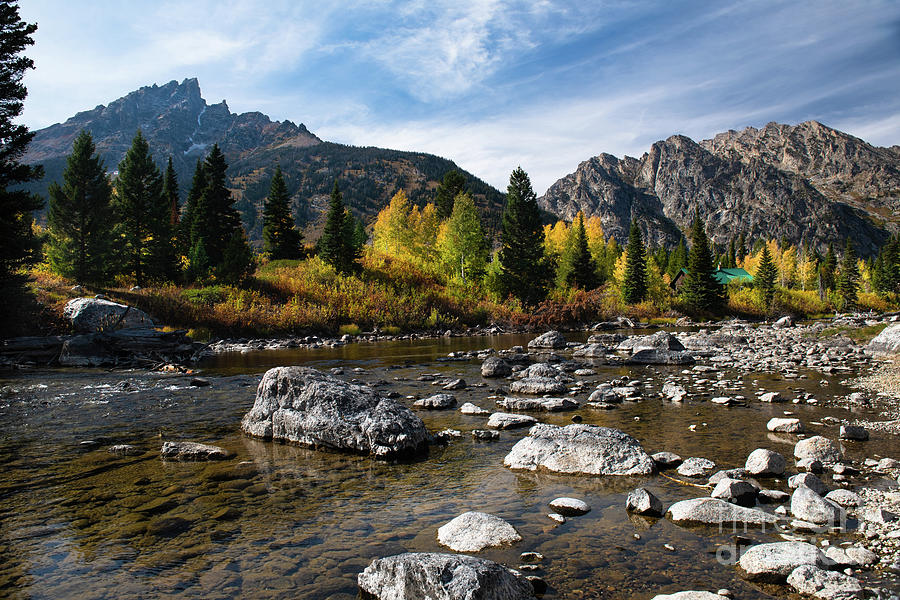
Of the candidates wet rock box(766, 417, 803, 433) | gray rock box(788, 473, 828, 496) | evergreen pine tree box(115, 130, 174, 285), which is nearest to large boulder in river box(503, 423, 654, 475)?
gray rock box(788, 473, 828, 496)

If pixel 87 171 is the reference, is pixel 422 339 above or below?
below

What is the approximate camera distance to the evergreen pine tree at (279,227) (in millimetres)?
55875

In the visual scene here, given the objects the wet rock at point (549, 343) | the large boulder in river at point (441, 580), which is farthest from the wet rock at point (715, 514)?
the wet rock at point (549, 343)

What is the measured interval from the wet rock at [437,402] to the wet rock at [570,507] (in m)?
6.59

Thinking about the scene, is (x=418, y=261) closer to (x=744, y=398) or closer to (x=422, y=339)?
(x=422, y=339)

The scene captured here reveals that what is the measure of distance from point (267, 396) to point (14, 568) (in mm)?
5251

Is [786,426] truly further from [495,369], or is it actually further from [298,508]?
[495,369]

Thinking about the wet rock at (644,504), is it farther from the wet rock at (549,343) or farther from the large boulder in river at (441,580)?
the wet rock at (549,343)

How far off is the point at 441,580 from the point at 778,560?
10.4 ft

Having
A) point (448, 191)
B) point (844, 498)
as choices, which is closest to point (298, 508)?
point (844, 498)

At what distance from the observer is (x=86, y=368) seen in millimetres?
20078

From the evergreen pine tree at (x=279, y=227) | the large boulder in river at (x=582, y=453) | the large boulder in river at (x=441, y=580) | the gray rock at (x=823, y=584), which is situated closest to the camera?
the large boulder in river at (x=441, y=580)

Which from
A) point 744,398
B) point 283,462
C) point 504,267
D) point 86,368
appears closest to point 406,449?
point 283,462

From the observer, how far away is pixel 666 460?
7.48 m
